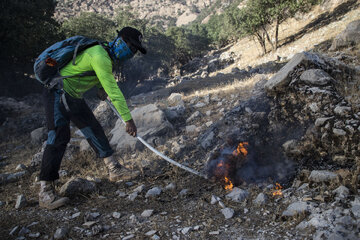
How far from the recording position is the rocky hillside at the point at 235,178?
216cm

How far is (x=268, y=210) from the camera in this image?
230 cm

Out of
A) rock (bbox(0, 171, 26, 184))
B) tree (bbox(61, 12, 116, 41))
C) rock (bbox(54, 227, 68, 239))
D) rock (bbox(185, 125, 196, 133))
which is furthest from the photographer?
tree (bbox(61, 12, 116, 41))

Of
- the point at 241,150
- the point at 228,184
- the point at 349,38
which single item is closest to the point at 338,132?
the point at 241,150

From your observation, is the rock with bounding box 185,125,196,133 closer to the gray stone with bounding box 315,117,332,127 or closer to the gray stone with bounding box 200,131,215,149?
the gray stone with bounding box 200,131,215,149

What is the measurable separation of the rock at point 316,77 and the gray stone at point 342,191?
1.91 meters

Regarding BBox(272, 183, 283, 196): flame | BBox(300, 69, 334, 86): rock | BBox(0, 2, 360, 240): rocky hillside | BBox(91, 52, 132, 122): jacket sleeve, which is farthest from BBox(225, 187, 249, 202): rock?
BBox(300, 69, 334, 86): rock

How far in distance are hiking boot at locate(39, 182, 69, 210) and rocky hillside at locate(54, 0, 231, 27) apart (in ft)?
389

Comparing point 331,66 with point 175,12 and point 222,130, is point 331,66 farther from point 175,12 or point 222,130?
point 175,12

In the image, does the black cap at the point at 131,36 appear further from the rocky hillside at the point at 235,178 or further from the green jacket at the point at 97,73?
the rocky hillside at the point at 235,178

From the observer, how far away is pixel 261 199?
2.41 meters

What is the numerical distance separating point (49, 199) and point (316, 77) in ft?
13.2

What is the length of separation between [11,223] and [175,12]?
14729cm

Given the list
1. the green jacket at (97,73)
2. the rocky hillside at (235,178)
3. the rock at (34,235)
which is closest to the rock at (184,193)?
the rocky hillside at (235,178)

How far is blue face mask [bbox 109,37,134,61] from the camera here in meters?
2.88
